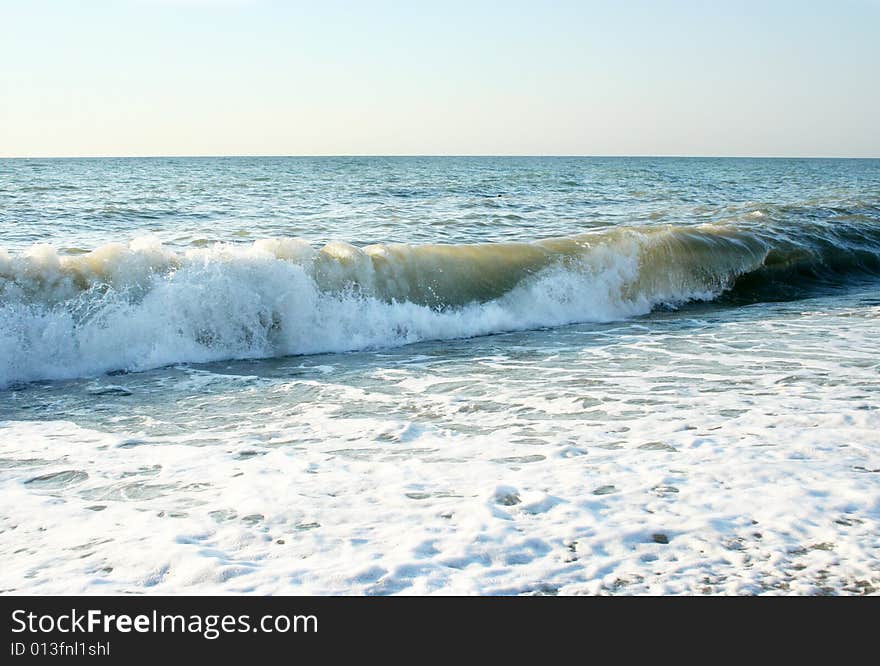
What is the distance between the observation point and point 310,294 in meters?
9.10

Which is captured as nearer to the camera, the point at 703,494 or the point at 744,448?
the point at 703,494

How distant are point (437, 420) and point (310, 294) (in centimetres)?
386

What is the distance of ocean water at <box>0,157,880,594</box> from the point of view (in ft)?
11.4

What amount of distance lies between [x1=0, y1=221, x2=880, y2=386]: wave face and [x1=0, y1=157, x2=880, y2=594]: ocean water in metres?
0.03

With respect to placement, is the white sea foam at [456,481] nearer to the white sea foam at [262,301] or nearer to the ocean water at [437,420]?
the ocean water at [437,420]

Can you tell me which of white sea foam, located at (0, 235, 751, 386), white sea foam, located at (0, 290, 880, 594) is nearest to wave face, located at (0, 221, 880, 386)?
white sea foam, located at (0, 235, 751, 386)

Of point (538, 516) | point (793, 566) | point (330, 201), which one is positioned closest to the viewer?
point (793, 566)

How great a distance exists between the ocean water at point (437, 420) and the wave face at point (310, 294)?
1.3 inches

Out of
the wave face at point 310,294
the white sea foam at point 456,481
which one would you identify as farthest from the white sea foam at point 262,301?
the white sea foam at point 456,481

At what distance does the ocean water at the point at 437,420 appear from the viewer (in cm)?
347
